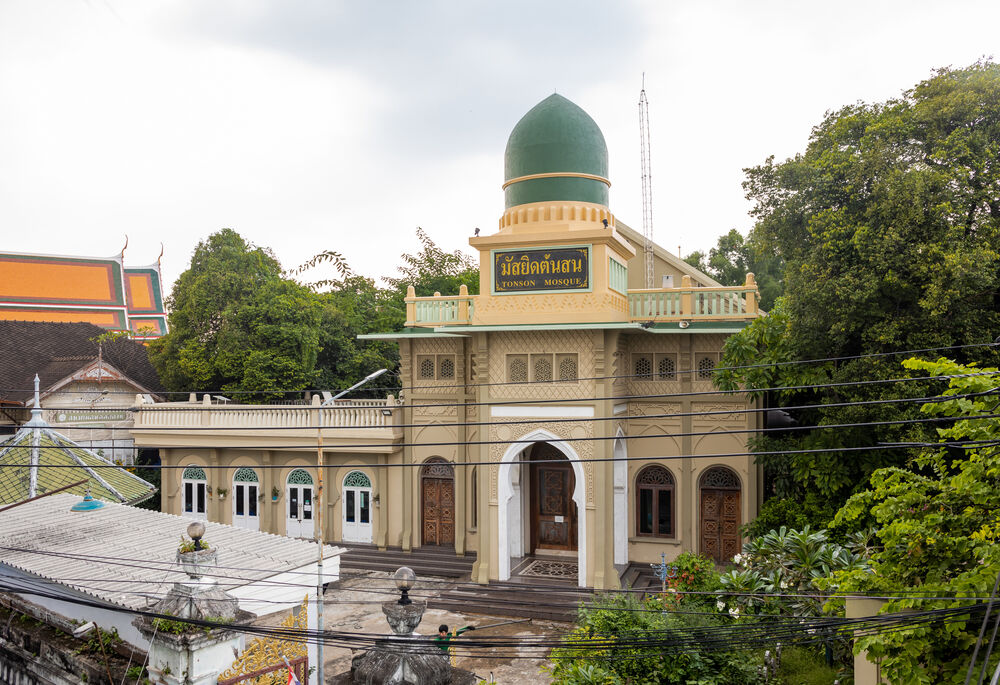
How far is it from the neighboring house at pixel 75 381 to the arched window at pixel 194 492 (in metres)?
3.45

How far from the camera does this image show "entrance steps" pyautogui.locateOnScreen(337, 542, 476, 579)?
68.1 feet

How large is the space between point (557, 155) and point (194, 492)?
16.9 m

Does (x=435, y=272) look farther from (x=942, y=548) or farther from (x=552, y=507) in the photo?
(x=942, y=548)

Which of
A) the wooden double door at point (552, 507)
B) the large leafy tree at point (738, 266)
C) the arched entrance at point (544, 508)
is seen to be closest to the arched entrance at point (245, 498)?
the arched entrance at point (544, 508)

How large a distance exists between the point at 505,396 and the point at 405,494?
5972 mm

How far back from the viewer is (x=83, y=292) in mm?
36031

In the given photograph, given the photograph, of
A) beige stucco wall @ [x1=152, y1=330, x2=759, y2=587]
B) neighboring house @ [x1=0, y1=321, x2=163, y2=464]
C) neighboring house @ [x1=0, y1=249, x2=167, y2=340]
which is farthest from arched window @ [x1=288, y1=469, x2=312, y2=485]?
neighboring house @ [x1=0, y1=249, x2=167, y2=340]

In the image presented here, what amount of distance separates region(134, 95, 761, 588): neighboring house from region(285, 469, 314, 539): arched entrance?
47 millimetres

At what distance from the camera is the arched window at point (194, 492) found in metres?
24.8

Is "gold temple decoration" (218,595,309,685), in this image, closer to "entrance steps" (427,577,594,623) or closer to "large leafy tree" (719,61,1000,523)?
"entrance steps" (427,577,594,623)

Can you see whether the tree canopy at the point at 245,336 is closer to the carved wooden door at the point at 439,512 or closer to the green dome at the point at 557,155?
the carved wooden door at the point at 439,512

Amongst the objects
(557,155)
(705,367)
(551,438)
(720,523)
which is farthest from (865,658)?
(557,155)

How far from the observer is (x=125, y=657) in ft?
28.9

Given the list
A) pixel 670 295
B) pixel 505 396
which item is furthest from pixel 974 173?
pixel 505 396
